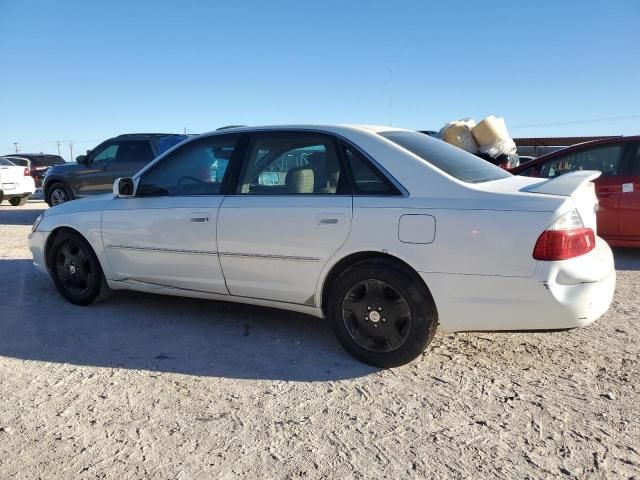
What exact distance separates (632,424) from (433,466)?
1.11 m

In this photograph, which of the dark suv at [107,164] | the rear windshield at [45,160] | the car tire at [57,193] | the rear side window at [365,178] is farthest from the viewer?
the rear windshield at [45,160]

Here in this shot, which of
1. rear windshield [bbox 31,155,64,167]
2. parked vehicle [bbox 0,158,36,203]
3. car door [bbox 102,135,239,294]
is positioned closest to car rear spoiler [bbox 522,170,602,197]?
car door [bbox 102,135,239,294]

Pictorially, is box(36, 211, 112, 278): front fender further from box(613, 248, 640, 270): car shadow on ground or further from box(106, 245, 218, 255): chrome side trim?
box(613, 248, 640, 270): car shadow on ground

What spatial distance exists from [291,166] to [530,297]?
1807 millimetres

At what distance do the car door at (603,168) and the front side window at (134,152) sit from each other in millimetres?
7854

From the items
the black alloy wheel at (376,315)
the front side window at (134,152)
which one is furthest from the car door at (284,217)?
the front side window at (134,152)

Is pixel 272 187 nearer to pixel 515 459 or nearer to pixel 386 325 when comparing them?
pixel 386 325

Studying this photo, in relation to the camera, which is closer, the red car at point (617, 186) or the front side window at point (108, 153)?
the red car at point (617, 186)

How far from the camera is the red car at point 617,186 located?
6.32m

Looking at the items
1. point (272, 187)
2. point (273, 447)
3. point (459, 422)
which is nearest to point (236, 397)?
point (273, 447)

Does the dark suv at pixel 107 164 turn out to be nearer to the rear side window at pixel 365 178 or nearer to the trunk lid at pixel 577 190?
the rear side window at pixel 365 178

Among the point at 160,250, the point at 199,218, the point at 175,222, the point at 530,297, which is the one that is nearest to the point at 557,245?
the point at 530,297

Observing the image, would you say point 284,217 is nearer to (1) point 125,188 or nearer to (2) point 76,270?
(1) point 125,188

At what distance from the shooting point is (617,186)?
6.39m
